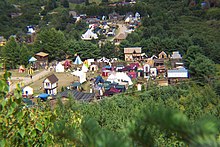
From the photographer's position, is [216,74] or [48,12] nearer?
[216,74]

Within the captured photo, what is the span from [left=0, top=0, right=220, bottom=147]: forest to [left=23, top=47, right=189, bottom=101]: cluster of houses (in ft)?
1.39

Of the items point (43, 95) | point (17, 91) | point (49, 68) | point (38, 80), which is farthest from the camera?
point (49, 68)

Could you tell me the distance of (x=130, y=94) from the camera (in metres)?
8.41

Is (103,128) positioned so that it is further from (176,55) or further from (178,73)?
(176,55)

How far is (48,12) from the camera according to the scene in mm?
21562

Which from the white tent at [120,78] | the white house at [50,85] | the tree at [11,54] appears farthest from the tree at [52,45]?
the white house at [50,85]

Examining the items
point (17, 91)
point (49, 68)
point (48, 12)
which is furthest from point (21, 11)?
point (17, 91)

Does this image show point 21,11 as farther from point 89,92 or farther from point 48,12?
point 89,92

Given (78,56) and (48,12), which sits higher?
(48,12)

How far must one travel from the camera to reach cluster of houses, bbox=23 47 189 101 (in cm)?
862

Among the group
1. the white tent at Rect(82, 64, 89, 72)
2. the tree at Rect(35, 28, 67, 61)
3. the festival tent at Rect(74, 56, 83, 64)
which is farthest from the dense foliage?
the tree at Rect(35, 28, 67, 61)

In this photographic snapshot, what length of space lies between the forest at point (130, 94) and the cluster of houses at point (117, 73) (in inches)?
16.7

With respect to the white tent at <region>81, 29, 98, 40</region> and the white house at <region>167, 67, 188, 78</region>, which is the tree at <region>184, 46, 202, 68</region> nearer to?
the white house at <region>167, 67, 188, 78</region>

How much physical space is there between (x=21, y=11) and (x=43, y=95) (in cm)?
1474
